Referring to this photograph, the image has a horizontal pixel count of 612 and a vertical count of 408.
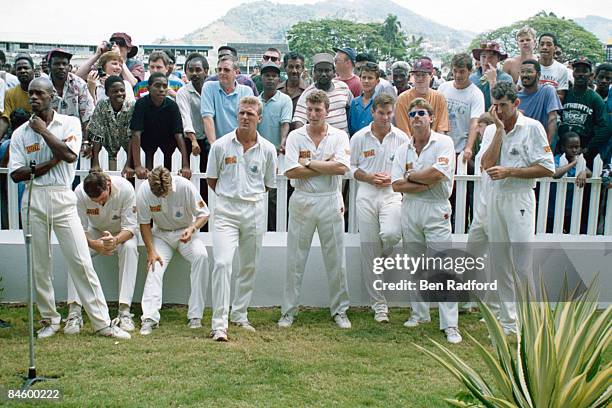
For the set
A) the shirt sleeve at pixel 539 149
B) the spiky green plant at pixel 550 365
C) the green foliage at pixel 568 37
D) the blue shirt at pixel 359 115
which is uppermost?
the green foliage at pixel 568 37

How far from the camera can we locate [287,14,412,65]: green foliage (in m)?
97.1

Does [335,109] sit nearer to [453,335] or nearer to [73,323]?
[453,335]

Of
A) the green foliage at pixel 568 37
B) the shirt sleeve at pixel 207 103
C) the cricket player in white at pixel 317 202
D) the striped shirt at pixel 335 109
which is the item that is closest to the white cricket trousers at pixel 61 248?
the cricket player in white at pixel 317 202

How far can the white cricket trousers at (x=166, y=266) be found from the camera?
306 inches

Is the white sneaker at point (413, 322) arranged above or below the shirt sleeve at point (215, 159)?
below

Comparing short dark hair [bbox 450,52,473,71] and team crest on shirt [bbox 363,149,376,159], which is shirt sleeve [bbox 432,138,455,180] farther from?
short dark hair [bbox 450,52,473,71]

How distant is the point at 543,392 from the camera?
405 cm

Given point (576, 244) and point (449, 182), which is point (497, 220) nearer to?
point (449, 182)

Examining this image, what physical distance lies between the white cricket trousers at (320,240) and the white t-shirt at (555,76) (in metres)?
3.61

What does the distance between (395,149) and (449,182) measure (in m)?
0.75

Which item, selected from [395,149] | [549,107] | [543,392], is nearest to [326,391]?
[543,392]

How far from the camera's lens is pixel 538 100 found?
874cm

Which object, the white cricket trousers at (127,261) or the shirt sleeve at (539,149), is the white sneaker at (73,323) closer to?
the white cricket trousers at (127,261)

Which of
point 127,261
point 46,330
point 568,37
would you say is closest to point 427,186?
point 127,261
